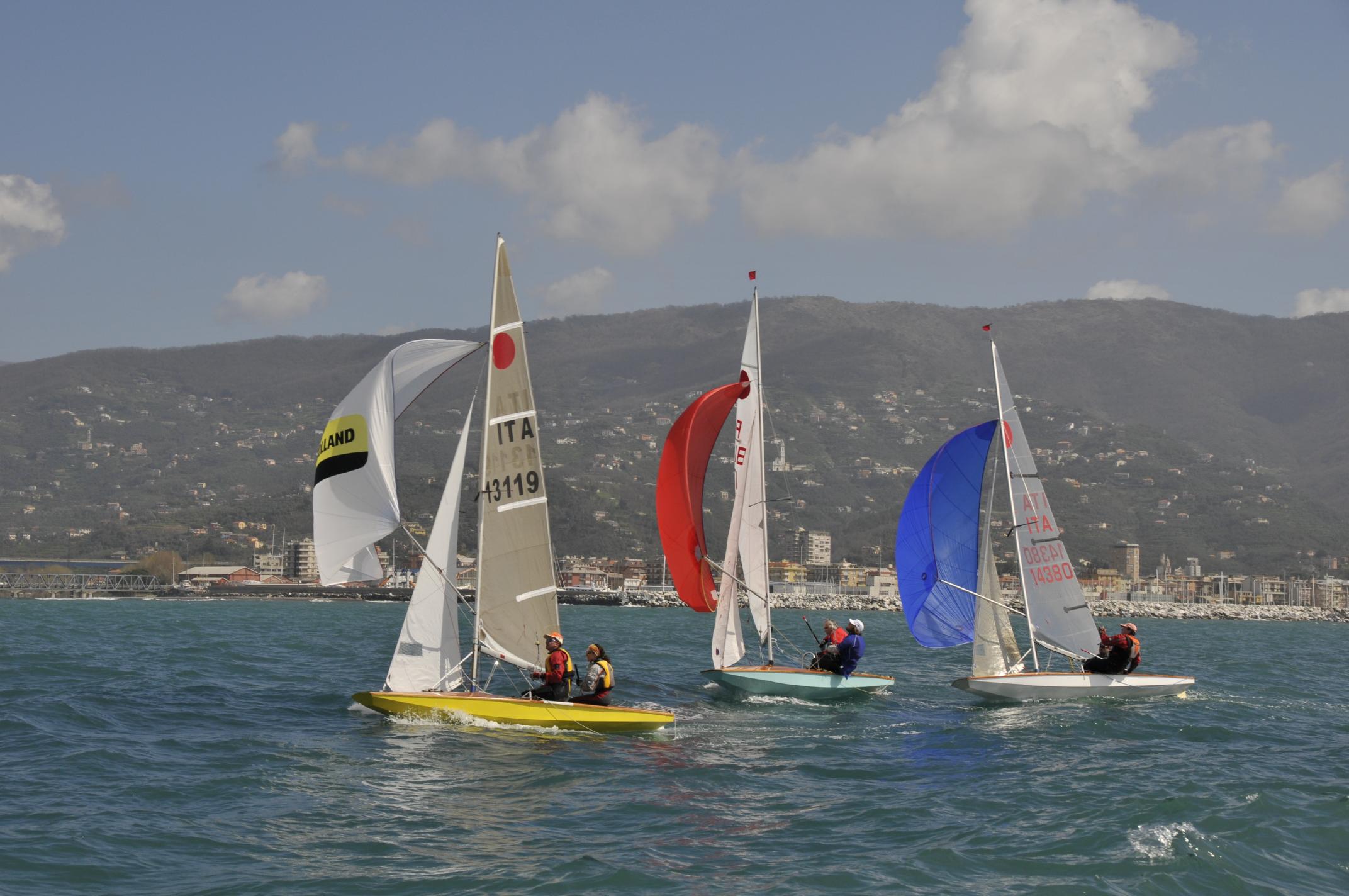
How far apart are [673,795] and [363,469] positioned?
253 inches

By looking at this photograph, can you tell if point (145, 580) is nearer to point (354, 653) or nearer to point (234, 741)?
point (354, 653)

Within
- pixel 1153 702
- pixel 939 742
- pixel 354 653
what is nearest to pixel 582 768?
pixel 939 742

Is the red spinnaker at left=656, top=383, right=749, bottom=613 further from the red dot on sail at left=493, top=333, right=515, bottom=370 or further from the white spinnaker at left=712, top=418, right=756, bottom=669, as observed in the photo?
the red dot on sail at left=493, top=333, right=515, bottom=370

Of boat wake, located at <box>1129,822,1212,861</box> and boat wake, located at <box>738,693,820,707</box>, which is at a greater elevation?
boat wake, located at <box>738,693,820,707</box>

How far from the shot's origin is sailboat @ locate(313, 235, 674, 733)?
18078 mm

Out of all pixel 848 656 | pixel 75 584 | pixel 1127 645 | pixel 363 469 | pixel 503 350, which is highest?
pixel 503 350

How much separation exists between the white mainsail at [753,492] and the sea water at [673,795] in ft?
7.24

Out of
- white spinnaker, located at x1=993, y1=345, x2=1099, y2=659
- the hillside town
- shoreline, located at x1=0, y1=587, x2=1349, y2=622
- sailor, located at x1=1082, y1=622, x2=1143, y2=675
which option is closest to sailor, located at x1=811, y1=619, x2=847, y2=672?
white spinnaker, located at x1=993, y1=345, x2=1099, y2=659

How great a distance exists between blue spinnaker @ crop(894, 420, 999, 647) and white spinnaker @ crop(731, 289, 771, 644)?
277cm

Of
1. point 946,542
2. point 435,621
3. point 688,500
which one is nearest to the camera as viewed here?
point 435,621

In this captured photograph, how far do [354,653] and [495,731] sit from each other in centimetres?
1981

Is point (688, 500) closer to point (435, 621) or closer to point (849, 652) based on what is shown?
point (849, 652)

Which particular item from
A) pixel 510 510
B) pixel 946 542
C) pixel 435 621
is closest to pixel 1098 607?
pixel 946 542

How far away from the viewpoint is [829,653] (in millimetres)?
24625
